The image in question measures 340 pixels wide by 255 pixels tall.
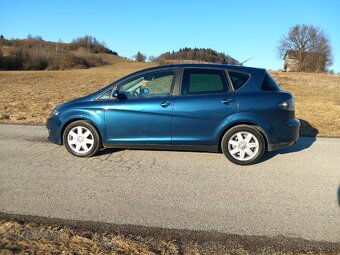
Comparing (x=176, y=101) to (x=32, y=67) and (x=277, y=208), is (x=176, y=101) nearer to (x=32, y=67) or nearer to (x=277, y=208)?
(x=277, y=208)

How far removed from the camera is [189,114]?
5512 mm

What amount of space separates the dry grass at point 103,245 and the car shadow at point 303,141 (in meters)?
2.83

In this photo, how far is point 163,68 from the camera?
5.83 meters

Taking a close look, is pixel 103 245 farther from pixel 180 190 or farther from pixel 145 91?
pixel 145 91

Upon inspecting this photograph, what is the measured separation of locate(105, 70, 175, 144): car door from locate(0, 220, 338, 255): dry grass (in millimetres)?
2514

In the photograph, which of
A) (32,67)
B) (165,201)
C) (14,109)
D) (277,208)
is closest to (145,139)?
(165,201)

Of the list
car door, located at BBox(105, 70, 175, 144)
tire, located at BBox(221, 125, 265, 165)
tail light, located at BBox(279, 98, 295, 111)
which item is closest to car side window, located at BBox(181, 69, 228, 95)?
car door, located at BBox(105, 70, 175, 144)

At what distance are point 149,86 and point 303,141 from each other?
364 centimetres

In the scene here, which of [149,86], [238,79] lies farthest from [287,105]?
[149,86]

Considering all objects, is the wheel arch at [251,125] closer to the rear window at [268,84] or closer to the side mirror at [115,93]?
the rear window at [268,84]

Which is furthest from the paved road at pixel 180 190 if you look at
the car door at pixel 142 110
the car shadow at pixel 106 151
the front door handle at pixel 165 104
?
Answer: the front door handle at pixel 165 104

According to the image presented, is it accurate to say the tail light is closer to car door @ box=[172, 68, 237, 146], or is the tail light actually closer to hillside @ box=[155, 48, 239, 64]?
car door @ box=[172, 68, 237, 146]

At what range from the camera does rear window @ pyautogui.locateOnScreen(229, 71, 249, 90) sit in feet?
18.3

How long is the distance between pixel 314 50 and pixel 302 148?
61.7 metres
